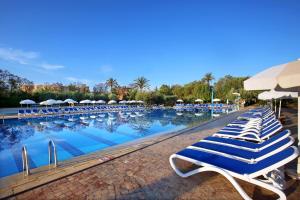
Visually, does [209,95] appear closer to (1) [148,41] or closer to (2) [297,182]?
(1) [148,41]

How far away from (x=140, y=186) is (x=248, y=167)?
1699 mm

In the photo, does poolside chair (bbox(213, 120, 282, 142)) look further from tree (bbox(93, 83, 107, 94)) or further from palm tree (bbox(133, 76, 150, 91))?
tree (bbox(93, 83, 107, 94))

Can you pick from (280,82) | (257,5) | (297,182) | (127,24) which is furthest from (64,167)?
(127,24)

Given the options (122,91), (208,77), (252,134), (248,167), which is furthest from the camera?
(122,91)

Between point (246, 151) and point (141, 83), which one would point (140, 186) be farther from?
point (141, 83)

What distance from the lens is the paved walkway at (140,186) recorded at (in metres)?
2.47

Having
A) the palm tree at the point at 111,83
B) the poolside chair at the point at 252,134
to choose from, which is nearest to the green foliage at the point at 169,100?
the palm tree at the point at 111,83

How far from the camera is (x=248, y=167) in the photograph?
2438mm

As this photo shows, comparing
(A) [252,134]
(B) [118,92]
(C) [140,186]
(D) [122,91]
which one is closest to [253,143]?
(A) [252,134]

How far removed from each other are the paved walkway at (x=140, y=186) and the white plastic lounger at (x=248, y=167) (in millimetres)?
249

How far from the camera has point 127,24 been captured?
20.8 meters

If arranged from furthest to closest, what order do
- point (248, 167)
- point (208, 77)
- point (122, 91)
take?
point (122, 91) < point (208, 77) < point (248, 167)

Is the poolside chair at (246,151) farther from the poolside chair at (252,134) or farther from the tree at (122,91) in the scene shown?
the tree at (122,91)

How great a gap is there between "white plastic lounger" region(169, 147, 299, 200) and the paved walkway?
0.25m
